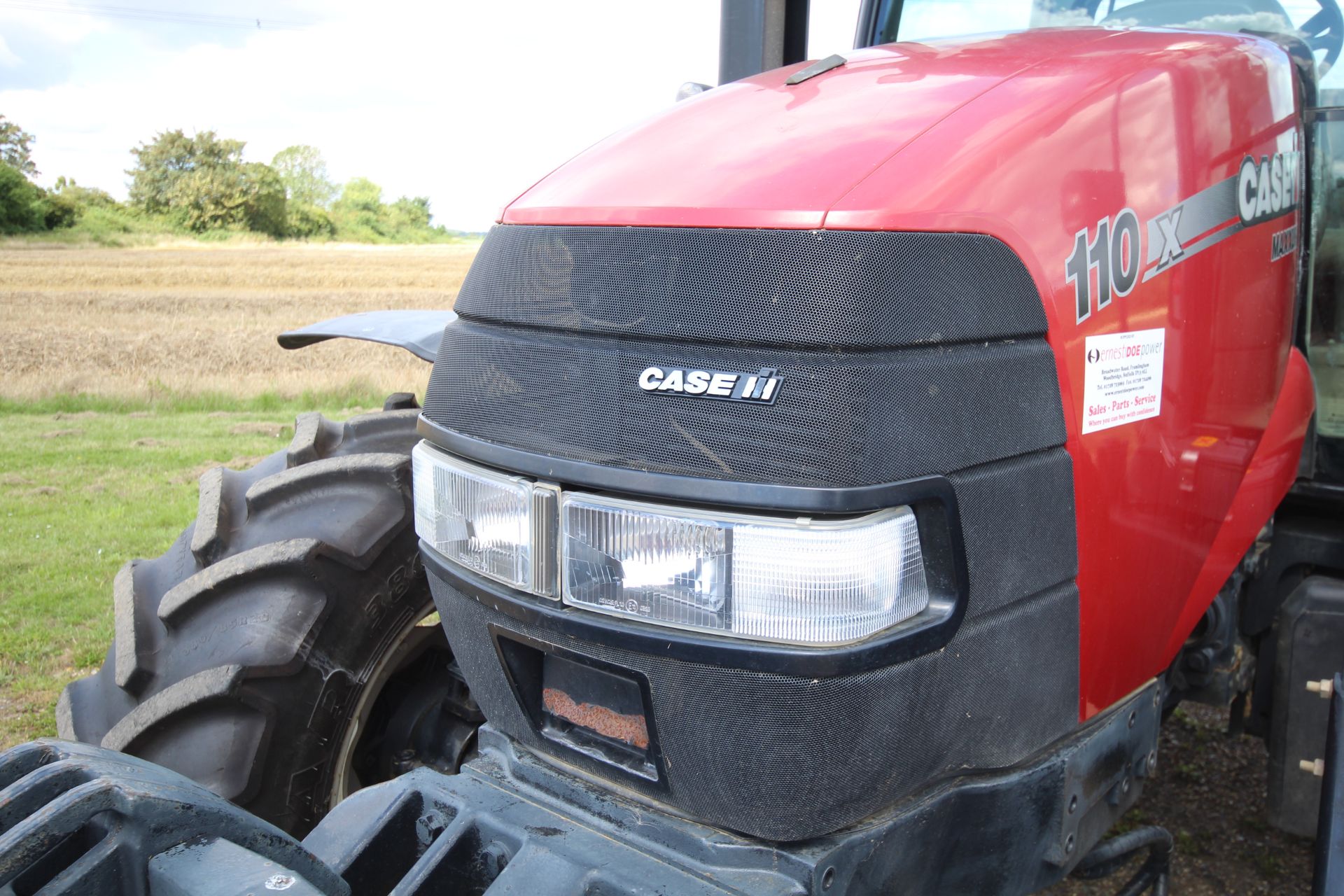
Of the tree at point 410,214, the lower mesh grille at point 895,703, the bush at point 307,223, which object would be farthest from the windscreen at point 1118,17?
the tree at point 410,214

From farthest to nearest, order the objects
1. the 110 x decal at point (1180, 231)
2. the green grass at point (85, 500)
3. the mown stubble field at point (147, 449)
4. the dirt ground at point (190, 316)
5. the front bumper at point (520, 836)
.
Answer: the dirt ground at point (190, 316), the green grass at point (85, 500), the mown stubble field at point (147, 449), the 110 x decal at point (1180, 231), the front bumper at point (520, 836)

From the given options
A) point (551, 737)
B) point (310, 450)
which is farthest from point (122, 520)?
point (551, 737)

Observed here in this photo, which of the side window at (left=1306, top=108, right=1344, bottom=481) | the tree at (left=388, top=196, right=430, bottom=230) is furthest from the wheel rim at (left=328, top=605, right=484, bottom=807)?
the tree at (left=388, top=196, right=430, bottom=230)

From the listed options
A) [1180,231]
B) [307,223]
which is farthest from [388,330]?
[307,223]

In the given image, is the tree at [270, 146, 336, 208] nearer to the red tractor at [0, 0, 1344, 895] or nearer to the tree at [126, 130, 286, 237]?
the tree at [126, 130, 286, 237]

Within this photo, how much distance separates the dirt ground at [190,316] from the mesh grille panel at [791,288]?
8439 millimetres

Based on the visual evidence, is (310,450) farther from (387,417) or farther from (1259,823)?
(1259,823)

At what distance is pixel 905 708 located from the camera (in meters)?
1.28

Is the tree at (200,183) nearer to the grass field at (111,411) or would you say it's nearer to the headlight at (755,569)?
the grass field at (111,411)

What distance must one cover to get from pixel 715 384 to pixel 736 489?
0.12 meters

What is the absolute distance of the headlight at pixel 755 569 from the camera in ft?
3.93

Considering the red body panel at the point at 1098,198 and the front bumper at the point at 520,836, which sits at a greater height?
the red body panel at the point at 1098,198

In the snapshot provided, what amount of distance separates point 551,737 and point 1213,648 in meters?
1.22

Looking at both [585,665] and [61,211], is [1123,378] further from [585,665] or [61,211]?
[61,211]
